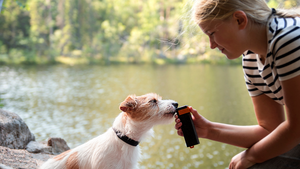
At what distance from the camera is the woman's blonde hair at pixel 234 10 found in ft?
5.20

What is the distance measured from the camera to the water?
27.2ft

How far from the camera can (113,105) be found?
1314 centimetres

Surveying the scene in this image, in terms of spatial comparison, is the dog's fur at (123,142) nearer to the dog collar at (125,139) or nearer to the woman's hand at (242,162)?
the dog collar at (125,139)

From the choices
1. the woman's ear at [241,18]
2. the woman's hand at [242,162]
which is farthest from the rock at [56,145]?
the woman's ear at [241,18]

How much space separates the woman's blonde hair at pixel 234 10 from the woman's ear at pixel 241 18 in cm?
3

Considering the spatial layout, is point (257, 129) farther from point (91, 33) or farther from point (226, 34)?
point (91, 33)

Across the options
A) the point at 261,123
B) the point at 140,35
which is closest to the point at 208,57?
the point at 140,35

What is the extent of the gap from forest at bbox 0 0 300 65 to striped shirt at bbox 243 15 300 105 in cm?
2611

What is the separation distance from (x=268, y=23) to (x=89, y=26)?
117 feet

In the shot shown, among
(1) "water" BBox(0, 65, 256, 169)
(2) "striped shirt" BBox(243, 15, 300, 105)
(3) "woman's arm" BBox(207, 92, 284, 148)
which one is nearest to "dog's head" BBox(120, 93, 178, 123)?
(3) "woman's arm" BBox(207, 92, 284, 148)

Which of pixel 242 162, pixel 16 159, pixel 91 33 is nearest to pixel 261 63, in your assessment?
pixel 242 162

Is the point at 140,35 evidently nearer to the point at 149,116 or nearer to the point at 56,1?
the point at 56,1

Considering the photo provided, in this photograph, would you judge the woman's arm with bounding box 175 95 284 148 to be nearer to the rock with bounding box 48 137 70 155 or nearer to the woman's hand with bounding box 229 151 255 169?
the woman's hand with bounding box 229 151 255 169

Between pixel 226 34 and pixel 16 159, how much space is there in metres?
2.33
